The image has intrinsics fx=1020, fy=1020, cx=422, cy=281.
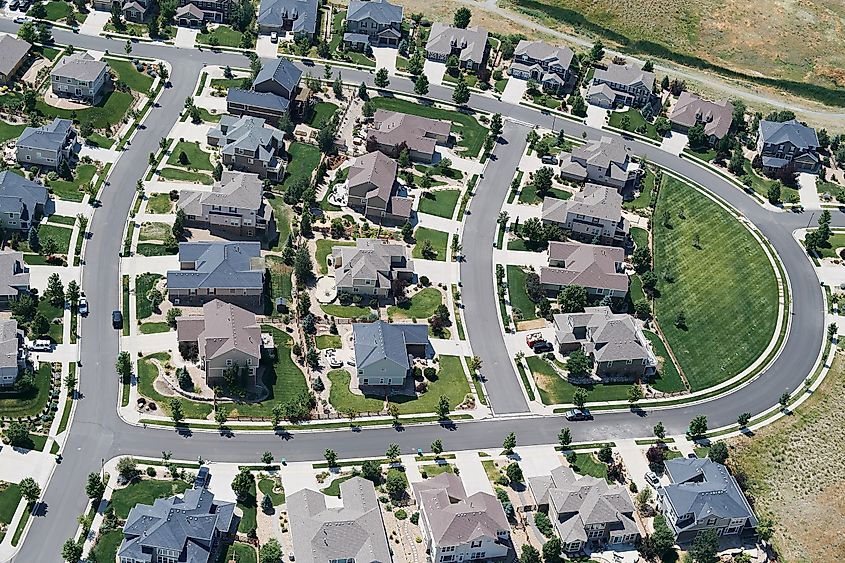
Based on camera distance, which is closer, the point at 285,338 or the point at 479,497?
the point at 479,497

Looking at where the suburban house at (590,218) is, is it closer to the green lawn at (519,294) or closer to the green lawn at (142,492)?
the green lawn at (519,294)

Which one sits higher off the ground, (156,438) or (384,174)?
(384,174)

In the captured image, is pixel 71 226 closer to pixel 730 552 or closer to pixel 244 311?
pixel 244 311

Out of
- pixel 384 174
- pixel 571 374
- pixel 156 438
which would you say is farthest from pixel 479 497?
pixel 384 174

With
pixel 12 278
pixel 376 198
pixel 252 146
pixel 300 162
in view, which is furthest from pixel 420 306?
pixel 12 278

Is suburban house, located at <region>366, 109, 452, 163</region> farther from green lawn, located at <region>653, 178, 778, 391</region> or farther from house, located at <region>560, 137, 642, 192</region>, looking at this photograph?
green lawn, located at <region>653, 178, 778, 391</region>

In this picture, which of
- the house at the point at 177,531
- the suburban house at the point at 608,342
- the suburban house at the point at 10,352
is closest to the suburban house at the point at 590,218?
the suburban house at the point at 608,342

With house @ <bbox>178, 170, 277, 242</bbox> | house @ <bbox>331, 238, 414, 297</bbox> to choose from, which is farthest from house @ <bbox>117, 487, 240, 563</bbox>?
house @ <bbox>178, 170, 277, 242</bbox>
